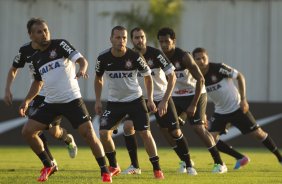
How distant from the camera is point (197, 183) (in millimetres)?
12148

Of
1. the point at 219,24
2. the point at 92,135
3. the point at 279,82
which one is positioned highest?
the point at 92,135

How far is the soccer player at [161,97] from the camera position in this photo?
42.7ft

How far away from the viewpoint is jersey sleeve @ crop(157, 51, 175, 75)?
13.0 m

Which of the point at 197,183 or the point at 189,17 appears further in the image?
the point at 189,17

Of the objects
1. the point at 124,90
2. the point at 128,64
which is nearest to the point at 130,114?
the point at 124,90

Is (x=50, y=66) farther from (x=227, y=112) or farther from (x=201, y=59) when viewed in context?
(x=227, y=112)

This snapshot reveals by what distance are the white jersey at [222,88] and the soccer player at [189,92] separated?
0.79 meters

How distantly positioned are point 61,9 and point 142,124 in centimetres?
2297

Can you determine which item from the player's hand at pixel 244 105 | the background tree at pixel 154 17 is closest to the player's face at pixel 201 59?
the player's hand at pixel 244 105

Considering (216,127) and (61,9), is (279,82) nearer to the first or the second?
(61,9)

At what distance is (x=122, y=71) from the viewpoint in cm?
1262

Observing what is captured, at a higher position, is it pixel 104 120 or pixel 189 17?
pixel 104 120

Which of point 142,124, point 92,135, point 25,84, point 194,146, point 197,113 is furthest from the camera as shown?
point 25,84

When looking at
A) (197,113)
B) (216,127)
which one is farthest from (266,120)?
(197,113)
